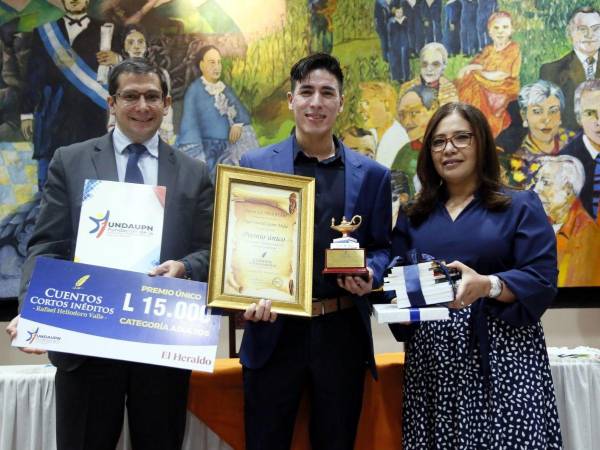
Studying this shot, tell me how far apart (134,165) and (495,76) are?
103 inches

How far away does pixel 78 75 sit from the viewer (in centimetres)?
333

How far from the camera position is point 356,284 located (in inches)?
66.6

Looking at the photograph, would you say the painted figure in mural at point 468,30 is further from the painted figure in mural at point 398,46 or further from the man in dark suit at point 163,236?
the man in dark suit at point 163,236

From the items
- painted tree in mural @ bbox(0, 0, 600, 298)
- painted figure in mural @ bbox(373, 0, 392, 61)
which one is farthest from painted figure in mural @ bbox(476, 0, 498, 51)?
painted figure in mural @ bbox(373, 0, 392, 61)

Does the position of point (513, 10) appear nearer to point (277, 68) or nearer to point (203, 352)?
point (277, 68)

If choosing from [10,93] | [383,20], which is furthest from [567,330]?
[10,93]

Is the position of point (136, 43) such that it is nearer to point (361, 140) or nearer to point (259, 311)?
point (361, 140)

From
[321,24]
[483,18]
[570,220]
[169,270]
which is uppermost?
[483,18]

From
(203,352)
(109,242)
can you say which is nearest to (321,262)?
(203,352)

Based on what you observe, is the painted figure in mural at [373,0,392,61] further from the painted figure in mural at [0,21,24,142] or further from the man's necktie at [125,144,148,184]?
the painted figure in mural at [0,21,24,142]

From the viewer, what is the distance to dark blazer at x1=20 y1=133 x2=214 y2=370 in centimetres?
176

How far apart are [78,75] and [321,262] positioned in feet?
7.58

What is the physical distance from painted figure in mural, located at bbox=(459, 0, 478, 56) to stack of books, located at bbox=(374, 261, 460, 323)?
7.77ft

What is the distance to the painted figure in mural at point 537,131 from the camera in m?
3.53
